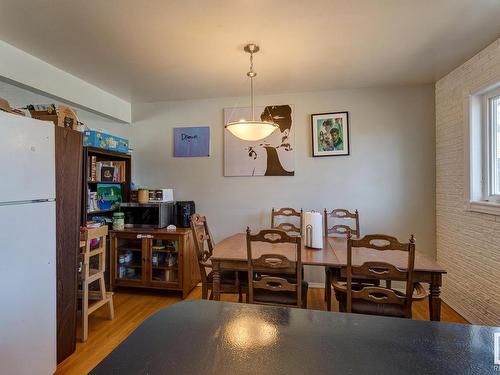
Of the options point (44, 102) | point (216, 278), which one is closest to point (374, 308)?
point (216, 278)

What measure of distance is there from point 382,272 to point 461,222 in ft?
4.94

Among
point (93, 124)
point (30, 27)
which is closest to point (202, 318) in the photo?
point (30, 27)

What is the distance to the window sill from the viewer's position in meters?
2.14

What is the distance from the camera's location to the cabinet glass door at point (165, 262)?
3.09 metres

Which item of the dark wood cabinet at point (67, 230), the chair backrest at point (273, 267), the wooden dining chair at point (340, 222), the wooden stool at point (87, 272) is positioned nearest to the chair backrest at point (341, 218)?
the wooden dining chair at point (340, 222)

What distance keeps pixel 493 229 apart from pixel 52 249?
326cm

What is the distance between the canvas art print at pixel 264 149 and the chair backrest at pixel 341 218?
2.21ft

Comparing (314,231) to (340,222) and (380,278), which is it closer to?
(380,278)

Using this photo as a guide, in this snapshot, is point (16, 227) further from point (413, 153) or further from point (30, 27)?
point (413, 153)

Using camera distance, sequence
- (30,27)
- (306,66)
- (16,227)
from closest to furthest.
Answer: (16,227) → (30,27) → (306,66)

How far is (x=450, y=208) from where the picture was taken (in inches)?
109

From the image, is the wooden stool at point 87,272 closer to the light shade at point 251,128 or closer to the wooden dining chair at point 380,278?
the light shade at point 251,128

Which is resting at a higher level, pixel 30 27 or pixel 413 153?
→ pixel 30 27

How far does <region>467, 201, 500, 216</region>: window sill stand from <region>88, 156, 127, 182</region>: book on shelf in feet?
12.1
